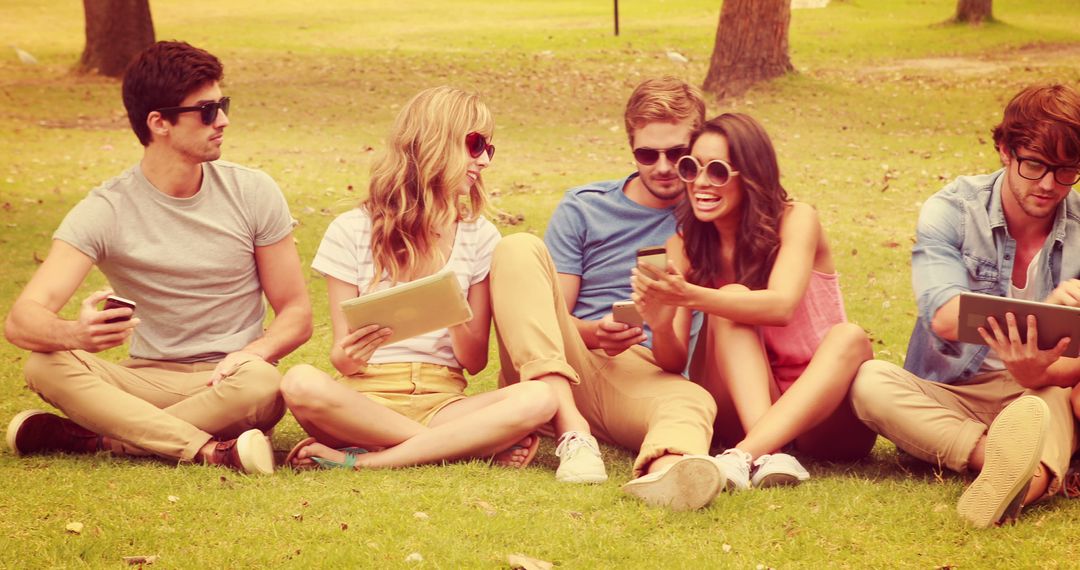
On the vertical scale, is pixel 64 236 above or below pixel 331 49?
above

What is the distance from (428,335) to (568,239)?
0.92 m

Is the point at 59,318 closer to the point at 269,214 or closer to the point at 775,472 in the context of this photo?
the point at 269,214

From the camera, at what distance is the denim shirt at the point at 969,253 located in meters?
4.54

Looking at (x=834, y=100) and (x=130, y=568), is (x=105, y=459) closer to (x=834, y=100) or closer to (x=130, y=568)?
(x=130, y=568)

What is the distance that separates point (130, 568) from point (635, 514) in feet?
5.37

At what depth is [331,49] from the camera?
24359 millimetres

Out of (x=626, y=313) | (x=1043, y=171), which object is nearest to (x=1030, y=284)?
(x=1043, y=171)

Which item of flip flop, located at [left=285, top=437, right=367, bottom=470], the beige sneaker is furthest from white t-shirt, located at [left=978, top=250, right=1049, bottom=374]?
flip flop, located at [left=285, top=437, right=367, bottom=470]

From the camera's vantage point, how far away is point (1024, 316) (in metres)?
4.03

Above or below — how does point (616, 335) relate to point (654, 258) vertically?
below

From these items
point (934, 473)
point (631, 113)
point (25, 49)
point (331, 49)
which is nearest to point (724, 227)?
point (631, 113)

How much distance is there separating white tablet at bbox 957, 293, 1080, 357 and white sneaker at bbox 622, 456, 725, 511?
3.34 feet

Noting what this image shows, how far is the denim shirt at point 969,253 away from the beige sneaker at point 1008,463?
2.46ft

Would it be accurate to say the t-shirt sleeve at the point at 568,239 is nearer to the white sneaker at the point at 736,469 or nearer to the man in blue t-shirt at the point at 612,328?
the man in blue t-shirt at the point at 612,328
